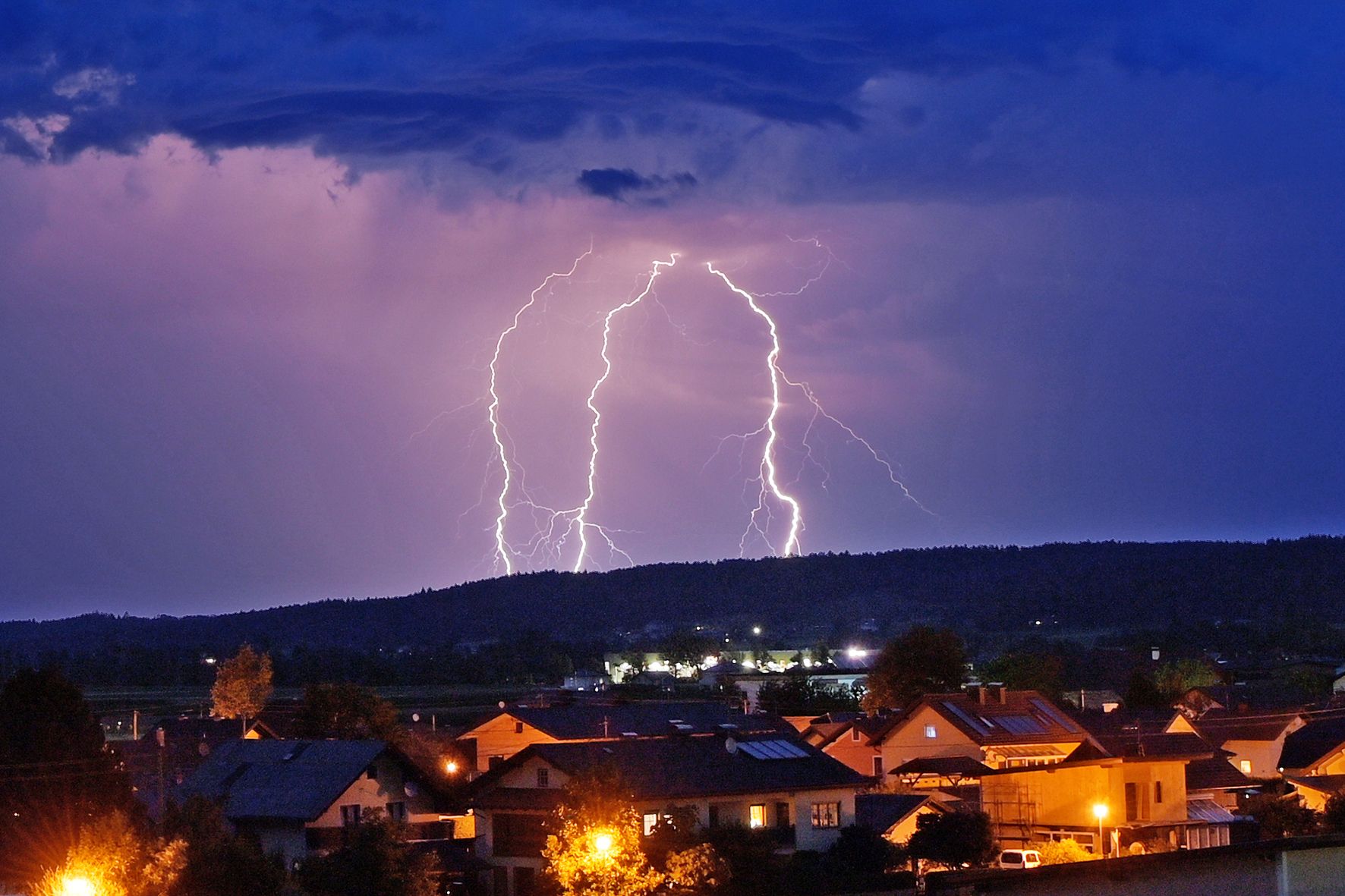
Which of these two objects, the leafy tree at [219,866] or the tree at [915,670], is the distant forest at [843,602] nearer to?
the tree at [915,670]

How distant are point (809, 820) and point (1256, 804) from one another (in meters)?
17.0

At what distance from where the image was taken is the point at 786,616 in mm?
177500

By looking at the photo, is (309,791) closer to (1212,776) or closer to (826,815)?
(826,815)

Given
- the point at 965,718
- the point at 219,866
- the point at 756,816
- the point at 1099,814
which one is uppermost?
the point at 965,718

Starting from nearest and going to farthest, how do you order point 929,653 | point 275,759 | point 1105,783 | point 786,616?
point 275,759
point 1105,783
point 929,653
point 786,616

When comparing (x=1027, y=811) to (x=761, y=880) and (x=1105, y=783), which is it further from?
(x=761, y=880)

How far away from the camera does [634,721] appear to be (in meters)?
43.9

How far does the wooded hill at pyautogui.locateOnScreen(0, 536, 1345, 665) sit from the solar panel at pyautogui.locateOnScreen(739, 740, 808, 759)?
11709 cm

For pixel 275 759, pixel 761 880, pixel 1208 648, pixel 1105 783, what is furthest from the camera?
pixel 1208 648

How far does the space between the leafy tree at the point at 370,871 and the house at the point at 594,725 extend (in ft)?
40.6

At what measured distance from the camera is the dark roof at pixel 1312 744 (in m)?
54.3

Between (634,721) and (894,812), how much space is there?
24.0ft

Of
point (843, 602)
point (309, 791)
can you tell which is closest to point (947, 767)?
point (309, 791)

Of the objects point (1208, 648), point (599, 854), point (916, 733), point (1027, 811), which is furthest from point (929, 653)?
point (1208, 648)
